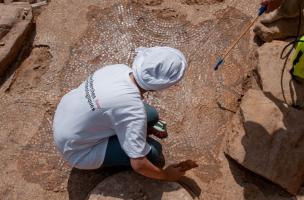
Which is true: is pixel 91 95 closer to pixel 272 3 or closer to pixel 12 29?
pixel 272 3

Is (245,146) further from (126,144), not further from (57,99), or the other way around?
(57,99)

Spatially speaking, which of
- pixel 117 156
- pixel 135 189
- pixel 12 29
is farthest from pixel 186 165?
pixel 12 29

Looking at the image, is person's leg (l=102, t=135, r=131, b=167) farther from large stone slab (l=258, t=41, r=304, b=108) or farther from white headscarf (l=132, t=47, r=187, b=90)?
large stone slab (l=258, t=41, r=304, b=108)

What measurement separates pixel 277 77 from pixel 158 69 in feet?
4.35

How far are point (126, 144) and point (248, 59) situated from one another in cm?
163

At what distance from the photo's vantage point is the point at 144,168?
9.07 ft

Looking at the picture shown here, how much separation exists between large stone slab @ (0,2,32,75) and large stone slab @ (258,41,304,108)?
6.55 feet

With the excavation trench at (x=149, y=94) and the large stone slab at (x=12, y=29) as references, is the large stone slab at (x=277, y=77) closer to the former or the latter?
the excavation trench at (x=149, y=94)

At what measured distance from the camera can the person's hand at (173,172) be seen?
9.70 ft

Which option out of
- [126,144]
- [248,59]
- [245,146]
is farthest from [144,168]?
[248,59]

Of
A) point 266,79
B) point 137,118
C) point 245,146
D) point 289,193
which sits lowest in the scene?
point 289,193

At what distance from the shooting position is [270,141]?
10.4 feet

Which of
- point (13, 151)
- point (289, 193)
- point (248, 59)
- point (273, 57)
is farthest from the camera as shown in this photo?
point (248, 59)

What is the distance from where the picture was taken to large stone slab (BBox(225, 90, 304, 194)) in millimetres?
3111
